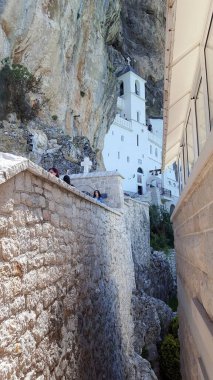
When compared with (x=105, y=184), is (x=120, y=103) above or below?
above

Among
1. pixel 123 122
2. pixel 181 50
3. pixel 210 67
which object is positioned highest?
pixel 123 122

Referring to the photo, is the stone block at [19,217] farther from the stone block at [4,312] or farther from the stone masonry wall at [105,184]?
the stone masonry wall at [105,184]

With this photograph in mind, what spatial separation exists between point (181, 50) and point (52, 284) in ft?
8.96

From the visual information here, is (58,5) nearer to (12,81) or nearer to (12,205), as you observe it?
(12,81)

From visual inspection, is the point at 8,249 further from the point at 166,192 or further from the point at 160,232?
the point at 166,192

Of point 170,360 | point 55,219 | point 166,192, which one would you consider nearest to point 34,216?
point 55,219

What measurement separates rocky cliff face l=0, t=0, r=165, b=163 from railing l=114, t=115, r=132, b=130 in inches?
283

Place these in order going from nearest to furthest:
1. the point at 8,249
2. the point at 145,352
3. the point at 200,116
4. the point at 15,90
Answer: the point at 8,249 → the point at 200,116 → the point at 145,352 → the point at 15,90

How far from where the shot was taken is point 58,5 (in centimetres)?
1973

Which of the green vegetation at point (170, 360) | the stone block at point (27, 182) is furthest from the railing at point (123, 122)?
the stone block at point (27, 182)

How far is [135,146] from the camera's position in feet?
138

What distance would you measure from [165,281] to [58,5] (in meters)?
16.0

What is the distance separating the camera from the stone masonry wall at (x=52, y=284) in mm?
2432

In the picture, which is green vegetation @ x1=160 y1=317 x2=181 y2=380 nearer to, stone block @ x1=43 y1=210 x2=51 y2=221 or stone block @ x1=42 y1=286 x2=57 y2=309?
stone block @ x1=42 y1=286 x2=57 y2=309
